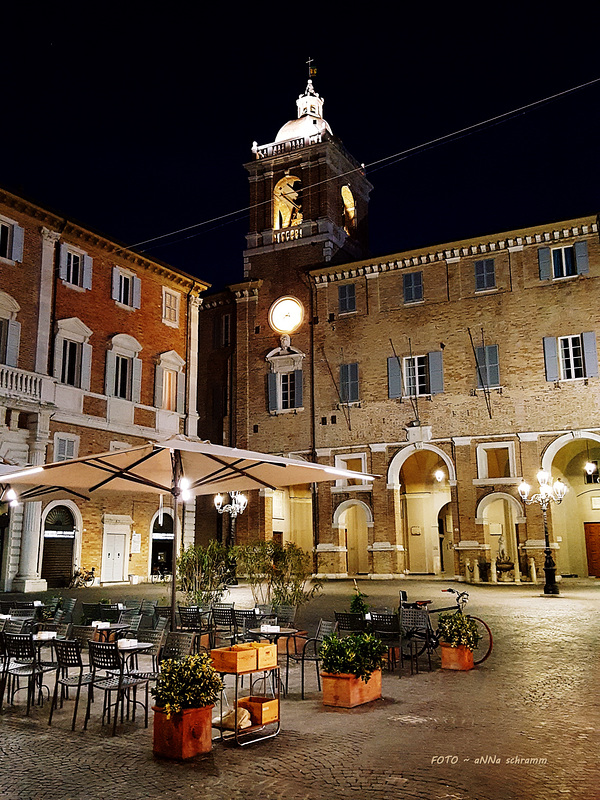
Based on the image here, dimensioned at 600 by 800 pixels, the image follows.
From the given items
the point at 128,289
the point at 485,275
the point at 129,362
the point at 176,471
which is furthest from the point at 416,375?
the point at 176,471

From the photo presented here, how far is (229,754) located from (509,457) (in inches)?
993

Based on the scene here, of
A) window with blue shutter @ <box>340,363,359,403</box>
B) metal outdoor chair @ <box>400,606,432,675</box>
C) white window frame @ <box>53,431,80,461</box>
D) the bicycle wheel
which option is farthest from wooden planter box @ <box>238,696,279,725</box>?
window with blue shutter @ <box>340,363,359,403</box>

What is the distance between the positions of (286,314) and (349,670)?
2851cm

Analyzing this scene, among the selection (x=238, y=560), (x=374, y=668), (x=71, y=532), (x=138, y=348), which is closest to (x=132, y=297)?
(x=138, y=348)

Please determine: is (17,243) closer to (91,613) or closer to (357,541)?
(91,613)

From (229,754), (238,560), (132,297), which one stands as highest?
(132,297)

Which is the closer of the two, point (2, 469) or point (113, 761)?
point (113, 761)

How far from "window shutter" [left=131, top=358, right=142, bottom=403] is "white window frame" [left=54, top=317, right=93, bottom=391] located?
2.26m

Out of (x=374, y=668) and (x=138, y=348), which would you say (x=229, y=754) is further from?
(x=138, y=348)

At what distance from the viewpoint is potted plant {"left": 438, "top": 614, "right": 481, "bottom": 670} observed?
37.1ft

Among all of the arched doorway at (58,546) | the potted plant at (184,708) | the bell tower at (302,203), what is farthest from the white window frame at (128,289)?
the potted plant at (184,708)

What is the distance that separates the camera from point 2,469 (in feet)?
43.6

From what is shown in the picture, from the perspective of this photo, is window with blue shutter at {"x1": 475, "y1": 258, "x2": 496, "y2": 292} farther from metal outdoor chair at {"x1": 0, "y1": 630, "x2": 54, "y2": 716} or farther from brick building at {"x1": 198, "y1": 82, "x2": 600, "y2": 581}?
metal outdoor chair at {"x1": 0, "y1": 630, "x2": 54, "y2": 716}

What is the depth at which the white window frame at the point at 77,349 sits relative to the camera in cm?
2686
